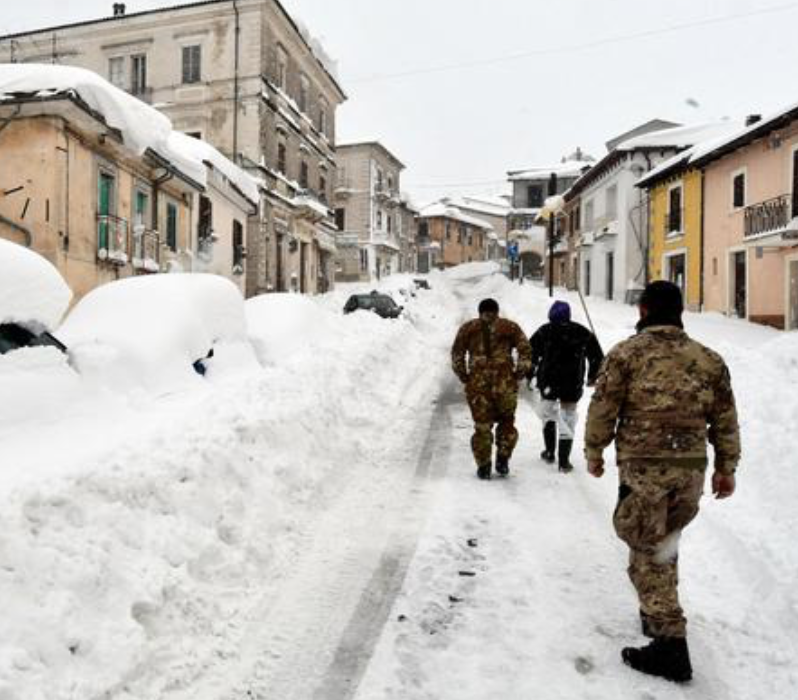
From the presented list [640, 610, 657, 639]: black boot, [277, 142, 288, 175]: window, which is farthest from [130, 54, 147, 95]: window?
[640, 610, 657, 639]: black boot

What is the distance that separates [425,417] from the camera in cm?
906

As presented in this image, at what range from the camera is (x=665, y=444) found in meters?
3.11

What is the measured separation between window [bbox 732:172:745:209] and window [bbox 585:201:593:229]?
42.9ft

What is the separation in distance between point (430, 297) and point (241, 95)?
15803mm

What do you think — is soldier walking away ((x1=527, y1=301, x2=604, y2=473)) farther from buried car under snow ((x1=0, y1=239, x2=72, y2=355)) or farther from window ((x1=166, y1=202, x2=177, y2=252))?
window ((x1=166, y1=202, x2=177, y2=252))

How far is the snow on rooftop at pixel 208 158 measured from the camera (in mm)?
18172

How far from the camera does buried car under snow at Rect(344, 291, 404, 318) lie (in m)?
21.0

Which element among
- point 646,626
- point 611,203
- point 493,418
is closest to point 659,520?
point 646,626

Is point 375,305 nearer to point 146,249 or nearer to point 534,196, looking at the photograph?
point 146,249

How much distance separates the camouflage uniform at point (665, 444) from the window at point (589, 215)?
32144mm

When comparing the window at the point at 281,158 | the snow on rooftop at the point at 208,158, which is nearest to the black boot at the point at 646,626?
the snow on rooftop at the point at 208,158

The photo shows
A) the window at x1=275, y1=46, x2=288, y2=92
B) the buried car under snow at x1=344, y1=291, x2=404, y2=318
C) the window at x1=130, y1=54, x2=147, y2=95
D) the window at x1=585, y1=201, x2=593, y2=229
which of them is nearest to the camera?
the buried car under snow at x1=344, y1=291, x2=404, y2=318

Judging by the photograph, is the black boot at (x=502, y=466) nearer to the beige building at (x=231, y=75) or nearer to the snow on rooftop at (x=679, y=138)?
the beige building at (x=231, y=75)

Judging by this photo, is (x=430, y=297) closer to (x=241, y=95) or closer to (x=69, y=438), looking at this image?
(x=241, y=95)
